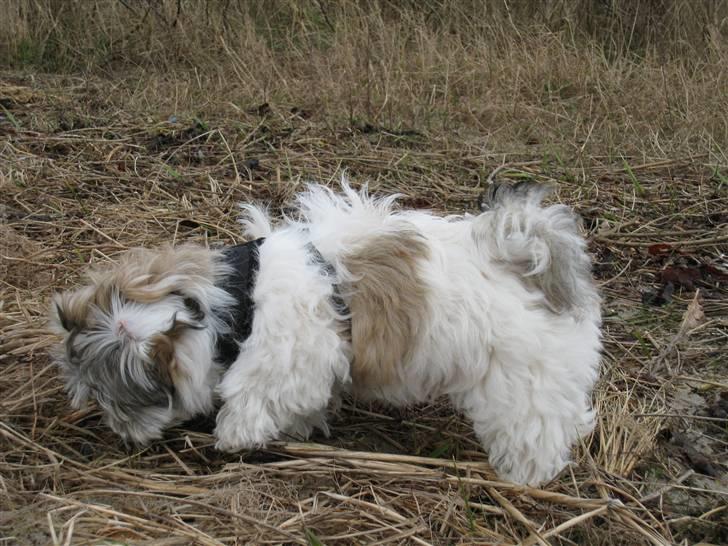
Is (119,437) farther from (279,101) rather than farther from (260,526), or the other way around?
(279,101)

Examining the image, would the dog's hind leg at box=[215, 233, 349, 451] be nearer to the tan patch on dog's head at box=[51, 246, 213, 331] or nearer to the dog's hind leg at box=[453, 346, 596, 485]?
the tan patch on dog's head at box=[51, 246, 213, 331]

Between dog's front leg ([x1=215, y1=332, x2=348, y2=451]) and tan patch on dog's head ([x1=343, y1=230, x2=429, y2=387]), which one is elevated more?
tan patch on dog's head ([x1=343, y1=230, x2=429, y2=387])

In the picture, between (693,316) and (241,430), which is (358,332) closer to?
(241,430)

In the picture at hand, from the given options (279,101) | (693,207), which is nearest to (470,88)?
(279,101)

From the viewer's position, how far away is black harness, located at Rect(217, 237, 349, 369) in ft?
9.00

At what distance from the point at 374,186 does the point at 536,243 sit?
9.06 ft

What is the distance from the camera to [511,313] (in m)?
2.68

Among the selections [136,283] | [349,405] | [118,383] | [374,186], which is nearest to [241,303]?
[136,283]

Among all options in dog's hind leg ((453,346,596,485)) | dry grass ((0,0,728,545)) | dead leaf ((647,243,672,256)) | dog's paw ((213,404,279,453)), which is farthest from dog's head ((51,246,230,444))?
dead leaf ((647,243,672,256))

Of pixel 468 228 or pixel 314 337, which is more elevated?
pixel 468 228

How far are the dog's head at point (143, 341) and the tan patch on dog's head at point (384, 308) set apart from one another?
0.50 meters

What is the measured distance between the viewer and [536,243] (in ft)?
9.00

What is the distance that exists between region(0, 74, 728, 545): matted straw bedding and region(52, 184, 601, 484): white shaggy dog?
0.19 meters

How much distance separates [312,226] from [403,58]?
5186 millimetres
